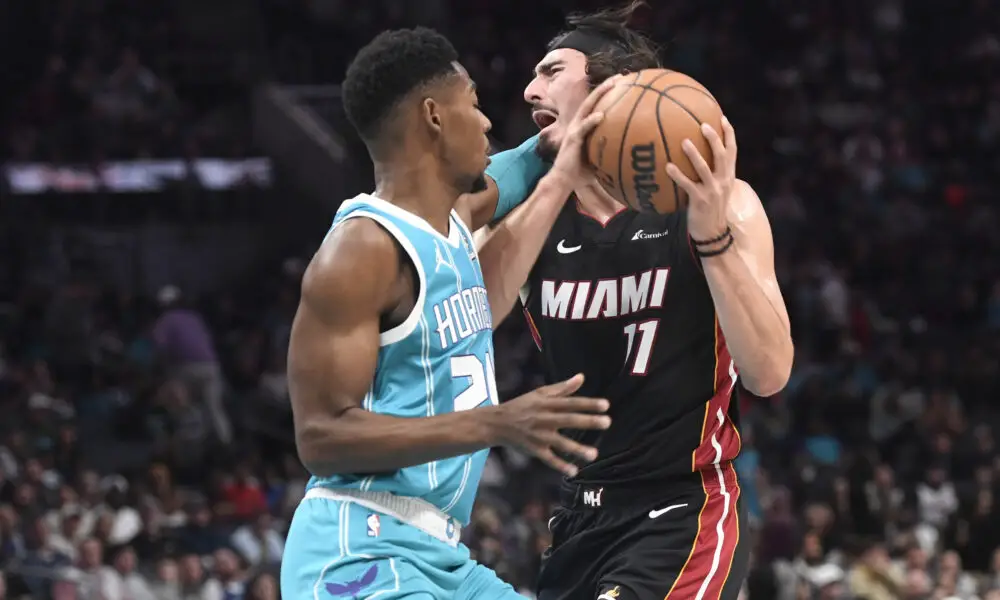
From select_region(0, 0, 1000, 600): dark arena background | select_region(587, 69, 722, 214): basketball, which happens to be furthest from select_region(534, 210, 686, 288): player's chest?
select_region(0, 0, 1000, 600): dark arena background

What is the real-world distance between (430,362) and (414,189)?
489 mm

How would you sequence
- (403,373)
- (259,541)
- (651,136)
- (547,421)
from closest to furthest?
(547,421) → (403,373) → (651,136) → (259,541)

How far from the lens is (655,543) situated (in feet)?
15.3

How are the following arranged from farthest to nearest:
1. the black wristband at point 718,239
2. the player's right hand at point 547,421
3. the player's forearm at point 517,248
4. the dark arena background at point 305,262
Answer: the dark arena background at point 305,262
the player's forearm at point 517,248
the black wristband at point 718,239
the player's right hand at point 547,421

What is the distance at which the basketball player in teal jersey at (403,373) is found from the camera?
3.83 metres

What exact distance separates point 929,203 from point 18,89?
10.5m

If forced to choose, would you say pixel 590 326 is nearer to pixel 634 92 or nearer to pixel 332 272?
pixel 634 92

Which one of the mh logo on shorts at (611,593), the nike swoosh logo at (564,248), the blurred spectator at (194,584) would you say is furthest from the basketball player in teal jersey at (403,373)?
the blurred spectator at (194,584)

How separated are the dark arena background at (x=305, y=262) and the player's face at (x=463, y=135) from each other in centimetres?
615

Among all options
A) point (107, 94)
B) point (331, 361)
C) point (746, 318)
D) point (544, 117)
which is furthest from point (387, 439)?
point (107, 94)

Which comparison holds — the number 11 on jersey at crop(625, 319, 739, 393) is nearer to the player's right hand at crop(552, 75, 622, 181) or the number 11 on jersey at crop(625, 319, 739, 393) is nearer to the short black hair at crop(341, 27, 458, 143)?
the player's right hand at crop(552, 75, 622, 181)

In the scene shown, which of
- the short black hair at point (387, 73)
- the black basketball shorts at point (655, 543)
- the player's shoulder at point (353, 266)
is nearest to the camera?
the player's shoulder at point (353, 266)

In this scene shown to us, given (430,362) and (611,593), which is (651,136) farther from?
(611,593)

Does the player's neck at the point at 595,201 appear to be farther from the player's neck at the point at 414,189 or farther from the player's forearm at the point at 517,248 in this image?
the player's neck at the point at 414,189
